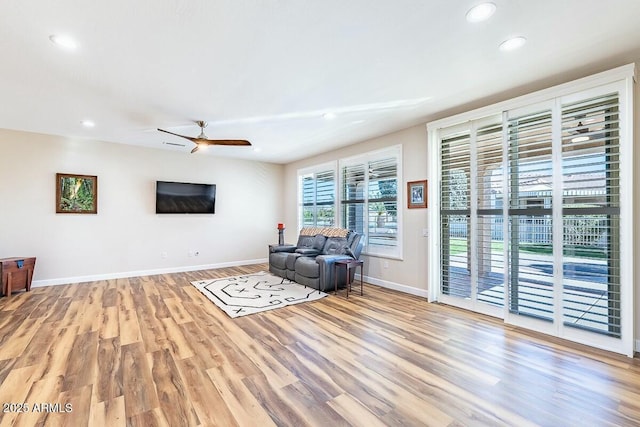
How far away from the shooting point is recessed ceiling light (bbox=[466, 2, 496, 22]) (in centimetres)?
192

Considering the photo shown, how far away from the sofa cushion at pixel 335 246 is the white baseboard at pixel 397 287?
2.50 ft

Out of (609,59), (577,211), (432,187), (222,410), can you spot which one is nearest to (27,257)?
(222,410)

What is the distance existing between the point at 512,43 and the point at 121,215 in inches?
261

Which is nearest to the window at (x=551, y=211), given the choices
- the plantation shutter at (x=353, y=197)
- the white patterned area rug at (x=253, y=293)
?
the plantation shutter at (x=353, y=197)

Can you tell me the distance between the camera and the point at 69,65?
268cm

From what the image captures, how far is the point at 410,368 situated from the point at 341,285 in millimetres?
2633

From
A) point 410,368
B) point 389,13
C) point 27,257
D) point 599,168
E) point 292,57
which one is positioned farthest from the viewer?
point 27,257

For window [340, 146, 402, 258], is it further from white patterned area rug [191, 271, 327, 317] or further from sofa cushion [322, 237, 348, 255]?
white patterned area rug [191, 271, 327, 317]

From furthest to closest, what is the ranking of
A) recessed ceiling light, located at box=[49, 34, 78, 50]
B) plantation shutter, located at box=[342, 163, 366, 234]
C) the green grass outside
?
plantation shutter, located at box=[342, 163, 366, 234]
the green grass outside
recessed ceiling light, located at box=[49, 34, 78, 50]

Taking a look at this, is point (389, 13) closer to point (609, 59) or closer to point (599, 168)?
point (609, 59)

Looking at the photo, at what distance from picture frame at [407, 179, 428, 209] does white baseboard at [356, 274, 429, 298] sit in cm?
131

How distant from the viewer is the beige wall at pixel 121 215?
4.84 metres

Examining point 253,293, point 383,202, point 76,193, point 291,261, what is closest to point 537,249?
point 383,202

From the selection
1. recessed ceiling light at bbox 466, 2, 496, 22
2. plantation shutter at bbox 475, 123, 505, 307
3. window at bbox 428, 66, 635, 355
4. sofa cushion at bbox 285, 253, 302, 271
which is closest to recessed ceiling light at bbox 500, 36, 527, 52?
recessed ceiling light at bbox 466, 2, 496, 22
